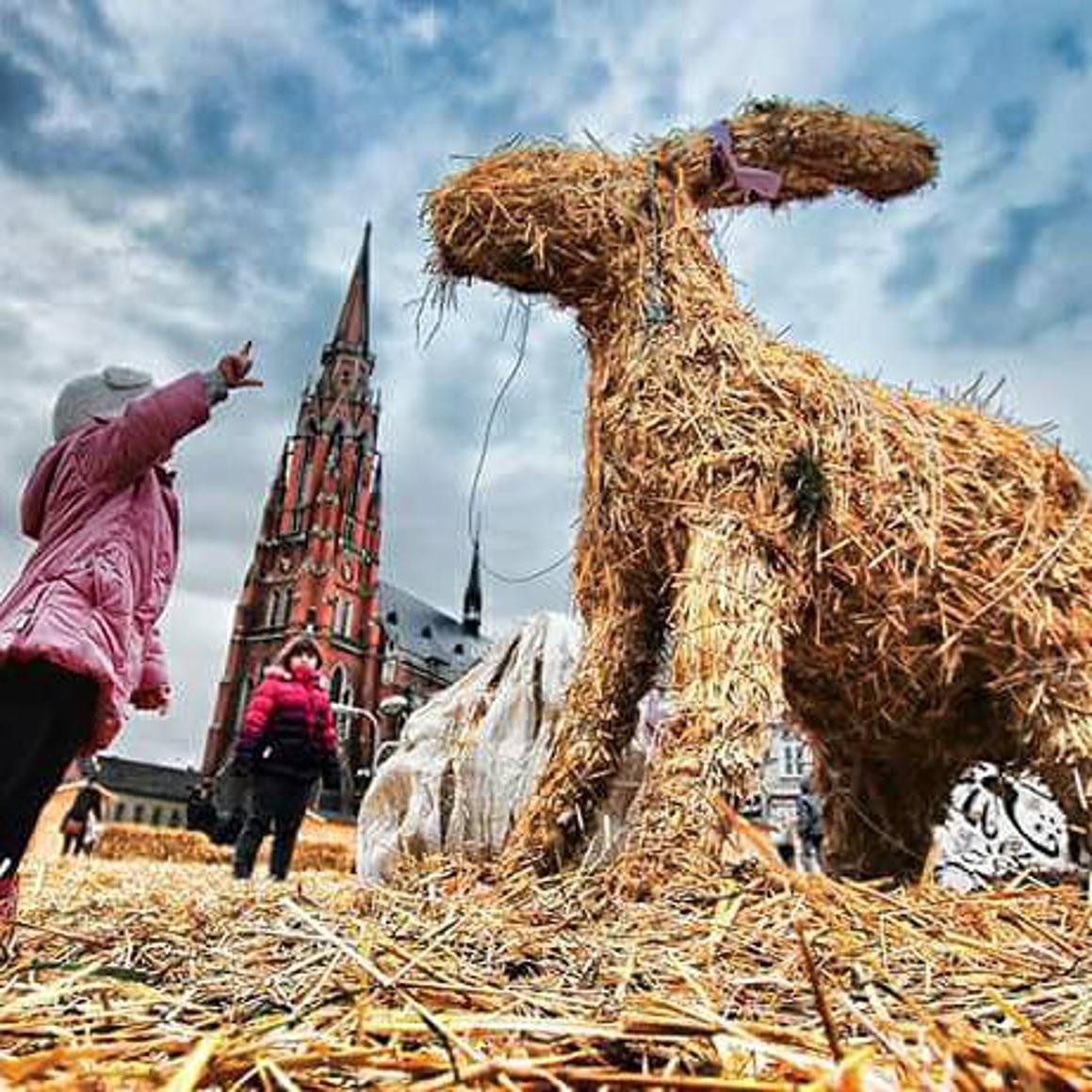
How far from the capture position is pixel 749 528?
1.55 meters

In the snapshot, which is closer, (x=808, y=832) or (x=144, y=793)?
(x=808, y=832)

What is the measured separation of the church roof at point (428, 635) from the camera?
41.2 m

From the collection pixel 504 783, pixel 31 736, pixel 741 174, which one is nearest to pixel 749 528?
pixel 741 174

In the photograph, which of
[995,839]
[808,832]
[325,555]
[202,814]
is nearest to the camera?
[995,839]

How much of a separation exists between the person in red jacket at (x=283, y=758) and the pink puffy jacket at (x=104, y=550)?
9.47 feet

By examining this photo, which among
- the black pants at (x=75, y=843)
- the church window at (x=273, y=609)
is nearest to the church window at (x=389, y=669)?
the church window at (x=273, y=609)

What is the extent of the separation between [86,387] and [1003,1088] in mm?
1846

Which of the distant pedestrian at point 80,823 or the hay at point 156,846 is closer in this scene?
the distant pedestrian at point 80,823

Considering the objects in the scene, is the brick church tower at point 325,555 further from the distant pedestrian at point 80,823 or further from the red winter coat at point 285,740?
the red winter coat at point 285,740

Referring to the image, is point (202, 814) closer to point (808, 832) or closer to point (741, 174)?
point (808, 832)

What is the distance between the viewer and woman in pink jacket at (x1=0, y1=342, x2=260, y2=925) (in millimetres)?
1438

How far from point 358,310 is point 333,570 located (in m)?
13.7

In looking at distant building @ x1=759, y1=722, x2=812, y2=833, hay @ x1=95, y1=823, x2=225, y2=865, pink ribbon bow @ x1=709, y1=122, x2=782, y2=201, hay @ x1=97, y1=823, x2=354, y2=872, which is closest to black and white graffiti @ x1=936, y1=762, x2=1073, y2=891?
distant building @ x1=759, y1=722, x2=812, y2=833

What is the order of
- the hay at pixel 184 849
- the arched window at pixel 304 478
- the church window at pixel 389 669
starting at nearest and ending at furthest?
the hay at pixel 184 849
the church window at pixel 389 669
the arched window at pixel 304 478
